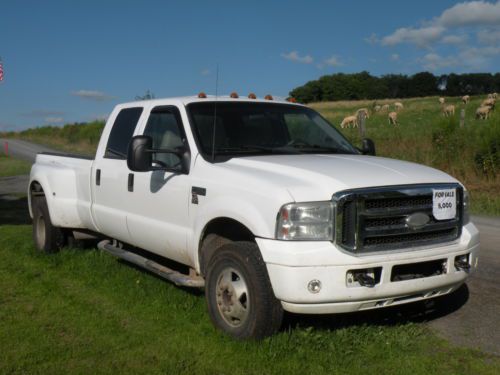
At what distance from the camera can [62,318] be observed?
5.32 m

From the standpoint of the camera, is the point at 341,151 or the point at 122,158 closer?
the point at 341,151

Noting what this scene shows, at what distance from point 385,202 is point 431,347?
1164 millimetres

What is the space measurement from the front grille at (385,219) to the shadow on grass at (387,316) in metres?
0.94

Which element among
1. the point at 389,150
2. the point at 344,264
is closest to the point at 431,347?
the point at 344,264

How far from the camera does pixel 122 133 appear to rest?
21.5 feet

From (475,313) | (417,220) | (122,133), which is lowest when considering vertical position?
(475,313)

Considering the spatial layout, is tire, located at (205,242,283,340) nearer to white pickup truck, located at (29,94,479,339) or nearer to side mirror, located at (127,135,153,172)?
white pickup truck, located at (29,94,479,339)

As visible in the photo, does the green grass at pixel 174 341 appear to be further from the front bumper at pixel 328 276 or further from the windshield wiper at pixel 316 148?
the windshield wiper at pixel 316 148

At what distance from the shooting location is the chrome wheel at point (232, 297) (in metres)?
4.55

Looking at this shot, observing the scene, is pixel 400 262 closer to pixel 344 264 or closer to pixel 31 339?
pixel 344 264

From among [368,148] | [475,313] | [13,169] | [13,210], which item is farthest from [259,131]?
[13,169]

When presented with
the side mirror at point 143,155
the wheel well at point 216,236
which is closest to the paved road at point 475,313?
the wheel well at point 216,236

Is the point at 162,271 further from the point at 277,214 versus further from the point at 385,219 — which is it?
the point at 385,219

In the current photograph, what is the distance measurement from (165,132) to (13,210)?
762cm
